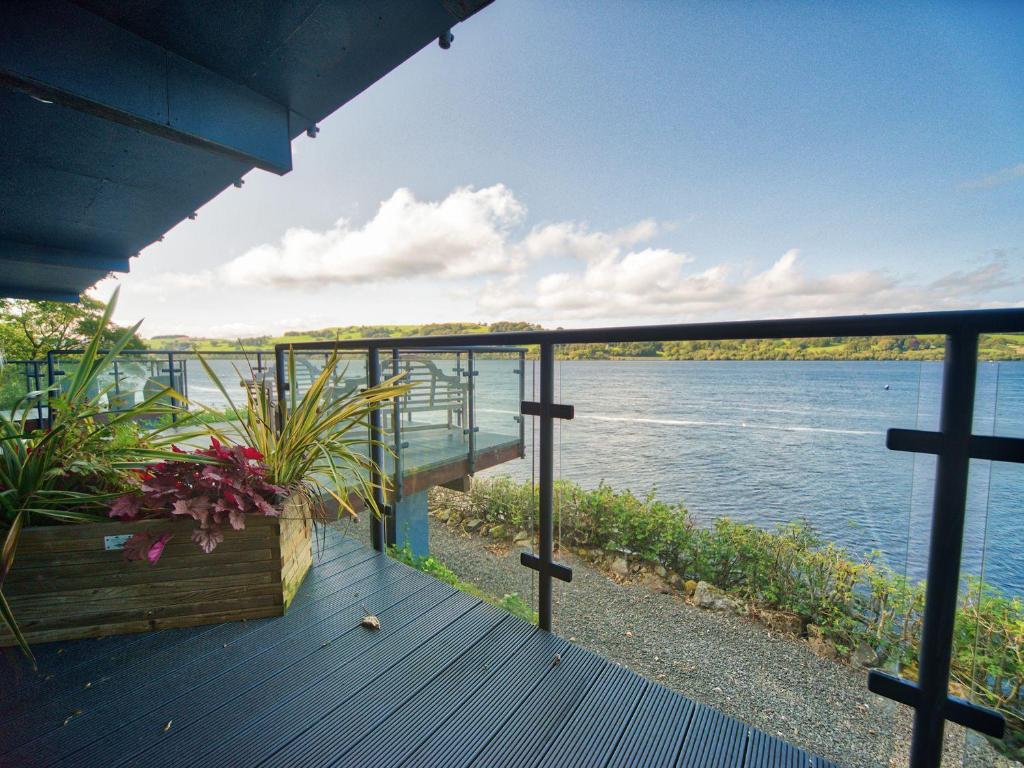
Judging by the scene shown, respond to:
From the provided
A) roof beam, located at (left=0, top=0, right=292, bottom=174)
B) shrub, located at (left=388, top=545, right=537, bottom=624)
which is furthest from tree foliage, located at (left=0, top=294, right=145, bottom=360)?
shrub, located at (left=388, top=545, right=537, bottom=624)

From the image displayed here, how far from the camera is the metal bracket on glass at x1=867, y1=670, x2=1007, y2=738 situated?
88 centimetres

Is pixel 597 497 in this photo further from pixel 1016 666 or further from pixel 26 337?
pixel 26 337

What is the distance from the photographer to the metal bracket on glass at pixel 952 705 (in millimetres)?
879

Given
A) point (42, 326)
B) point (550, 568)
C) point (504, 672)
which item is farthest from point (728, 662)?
point (42, 326)

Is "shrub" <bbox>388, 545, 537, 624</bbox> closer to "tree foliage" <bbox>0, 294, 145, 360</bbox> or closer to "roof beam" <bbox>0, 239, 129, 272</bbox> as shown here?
"roof beam" <bbox>0, 239, 129, 272</bbox>

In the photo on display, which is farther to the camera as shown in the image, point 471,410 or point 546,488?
point 471,410

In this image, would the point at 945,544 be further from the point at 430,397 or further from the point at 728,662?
the point at 430,397

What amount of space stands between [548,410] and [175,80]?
2411mm

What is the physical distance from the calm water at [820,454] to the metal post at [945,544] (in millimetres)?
19

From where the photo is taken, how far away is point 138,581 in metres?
1.46

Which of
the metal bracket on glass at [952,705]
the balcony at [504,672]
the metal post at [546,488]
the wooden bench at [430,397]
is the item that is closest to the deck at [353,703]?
the balcony at [504,672]

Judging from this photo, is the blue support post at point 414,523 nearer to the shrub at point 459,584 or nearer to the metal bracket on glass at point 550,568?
the shrub at point 459,584

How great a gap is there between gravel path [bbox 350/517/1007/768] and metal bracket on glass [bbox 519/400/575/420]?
0.53m

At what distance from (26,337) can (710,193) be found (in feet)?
106
